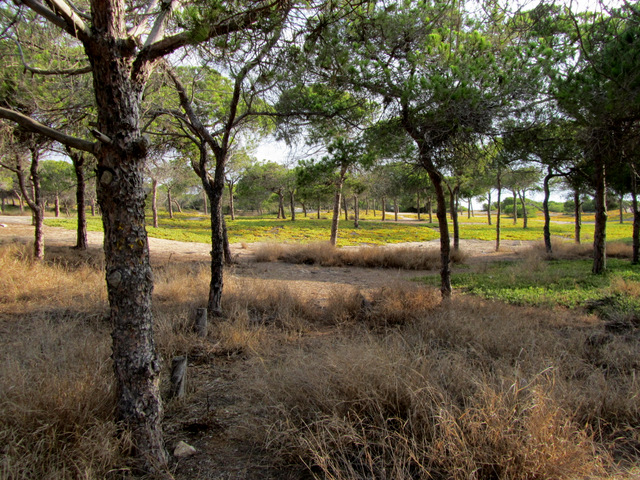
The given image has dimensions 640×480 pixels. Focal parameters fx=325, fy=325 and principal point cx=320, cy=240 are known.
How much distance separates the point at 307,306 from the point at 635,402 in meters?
4.89

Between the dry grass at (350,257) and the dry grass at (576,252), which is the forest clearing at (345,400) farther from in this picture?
the dry grass at (576,252)

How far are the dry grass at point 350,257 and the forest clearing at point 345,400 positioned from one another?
7.94 m

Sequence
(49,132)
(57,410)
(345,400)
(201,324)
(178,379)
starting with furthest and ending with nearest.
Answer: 1. (201,324)
2. (178,379)
3. (345,400)
4. (57,410)
5. (49,132)

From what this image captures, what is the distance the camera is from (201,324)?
16.6 ft

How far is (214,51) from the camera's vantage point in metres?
3.24

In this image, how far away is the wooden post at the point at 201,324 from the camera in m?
5.01

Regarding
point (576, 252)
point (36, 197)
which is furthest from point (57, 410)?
point (576, 252)

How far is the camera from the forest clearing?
2018 mm

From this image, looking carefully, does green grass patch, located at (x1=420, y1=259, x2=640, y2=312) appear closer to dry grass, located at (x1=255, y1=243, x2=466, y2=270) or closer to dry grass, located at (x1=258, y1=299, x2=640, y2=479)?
dry grass, located at (x1=255, y1=243, x2=466, y2=270)

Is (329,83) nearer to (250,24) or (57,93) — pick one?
(250,24)

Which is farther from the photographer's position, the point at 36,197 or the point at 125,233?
the point at 36,197

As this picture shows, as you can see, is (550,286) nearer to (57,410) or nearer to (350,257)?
(350,257)

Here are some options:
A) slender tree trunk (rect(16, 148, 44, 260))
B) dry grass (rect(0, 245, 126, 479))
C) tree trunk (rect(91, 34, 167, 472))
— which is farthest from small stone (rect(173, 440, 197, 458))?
slender tree trunk (rect(16, 148, 44, 260))

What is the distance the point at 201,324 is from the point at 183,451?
2.78 meters
